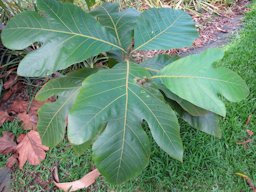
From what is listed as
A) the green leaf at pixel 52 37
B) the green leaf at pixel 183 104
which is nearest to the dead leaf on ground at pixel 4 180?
the green leaf at pixel 52 37

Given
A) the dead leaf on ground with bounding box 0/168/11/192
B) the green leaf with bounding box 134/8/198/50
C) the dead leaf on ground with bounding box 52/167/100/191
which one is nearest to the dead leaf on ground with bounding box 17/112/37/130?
the dead leaf on ground with bounding box 52/167/100/191

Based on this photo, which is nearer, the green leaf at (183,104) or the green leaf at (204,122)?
the green leaf at (183,104)

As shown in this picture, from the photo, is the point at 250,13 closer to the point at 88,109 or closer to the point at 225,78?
the point at 225,78

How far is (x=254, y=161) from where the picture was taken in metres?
1.90

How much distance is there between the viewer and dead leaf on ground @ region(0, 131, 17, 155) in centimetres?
216

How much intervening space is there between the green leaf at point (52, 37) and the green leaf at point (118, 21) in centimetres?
16

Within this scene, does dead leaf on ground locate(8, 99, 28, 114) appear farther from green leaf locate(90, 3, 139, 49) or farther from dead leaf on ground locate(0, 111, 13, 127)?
green leaf locate(90, 3, 139, 49)

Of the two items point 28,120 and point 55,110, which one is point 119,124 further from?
point 28,120

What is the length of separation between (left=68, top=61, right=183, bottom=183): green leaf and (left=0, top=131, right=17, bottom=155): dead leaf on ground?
120 cm

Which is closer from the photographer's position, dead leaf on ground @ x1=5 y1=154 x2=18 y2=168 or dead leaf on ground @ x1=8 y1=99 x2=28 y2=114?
dead leaf on ground @ x1=5 y1=154 x2=18 y2=168

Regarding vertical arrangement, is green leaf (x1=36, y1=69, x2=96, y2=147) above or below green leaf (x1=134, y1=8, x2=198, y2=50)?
below

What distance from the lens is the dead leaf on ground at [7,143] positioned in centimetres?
216

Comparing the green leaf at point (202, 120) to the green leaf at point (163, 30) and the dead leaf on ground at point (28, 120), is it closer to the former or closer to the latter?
the green leaf at point (163, 30)

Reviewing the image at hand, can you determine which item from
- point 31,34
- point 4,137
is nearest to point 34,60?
point 31,34
